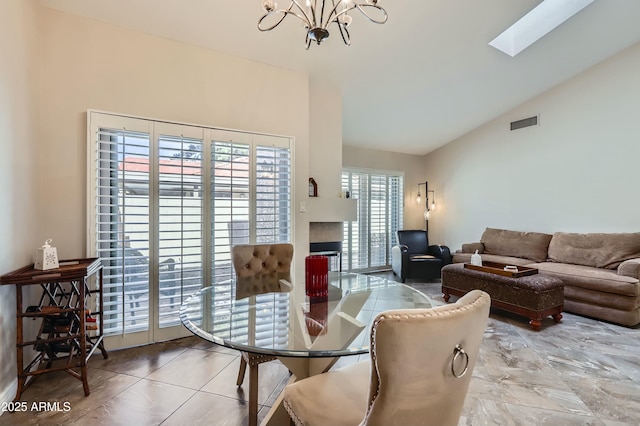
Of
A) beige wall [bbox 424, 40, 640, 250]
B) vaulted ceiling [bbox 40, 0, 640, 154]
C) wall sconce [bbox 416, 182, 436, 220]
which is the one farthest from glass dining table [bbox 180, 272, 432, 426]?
wall sconce [bbox 416, 182, 436, 220]

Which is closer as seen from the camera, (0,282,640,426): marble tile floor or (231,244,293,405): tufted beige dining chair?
(0,282,640,426): marble tile floor

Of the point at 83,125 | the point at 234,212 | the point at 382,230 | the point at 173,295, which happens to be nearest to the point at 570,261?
the point at 382,230

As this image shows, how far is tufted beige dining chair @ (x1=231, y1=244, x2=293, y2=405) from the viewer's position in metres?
2.12

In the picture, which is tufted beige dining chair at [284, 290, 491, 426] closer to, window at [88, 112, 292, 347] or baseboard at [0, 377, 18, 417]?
window at [88, 112, 292, 347]

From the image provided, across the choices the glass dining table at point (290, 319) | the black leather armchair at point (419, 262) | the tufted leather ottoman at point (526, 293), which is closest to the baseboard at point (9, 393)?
the glass dining table at point (290, 319)

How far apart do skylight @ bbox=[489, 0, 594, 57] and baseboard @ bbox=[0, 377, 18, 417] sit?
522cm

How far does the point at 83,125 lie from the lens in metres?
2.48

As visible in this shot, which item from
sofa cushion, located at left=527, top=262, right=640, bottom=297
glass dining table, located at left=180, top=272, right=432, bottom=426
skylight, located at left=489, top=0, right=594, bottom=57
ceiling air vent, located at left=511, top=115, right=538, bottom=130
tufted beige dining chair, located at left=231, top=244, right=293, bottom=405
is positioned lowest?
sofa cushion, located at left=527, top=262, right=640, bottom=297

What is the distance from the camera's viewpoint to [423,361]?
804 mm

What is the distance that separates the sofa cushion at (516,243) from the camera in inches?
176

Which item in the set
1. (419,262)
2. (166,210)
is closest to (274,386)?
(166,210)

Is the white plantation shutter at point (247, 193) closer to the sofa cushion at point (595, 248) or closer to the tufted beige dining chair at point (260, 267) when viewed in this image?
the tufted beige dining chair at point (260, 267)

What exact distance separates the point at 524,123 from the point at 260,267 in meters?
4.96

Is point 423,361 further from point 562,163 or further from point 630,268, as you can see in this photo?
point 562,163
